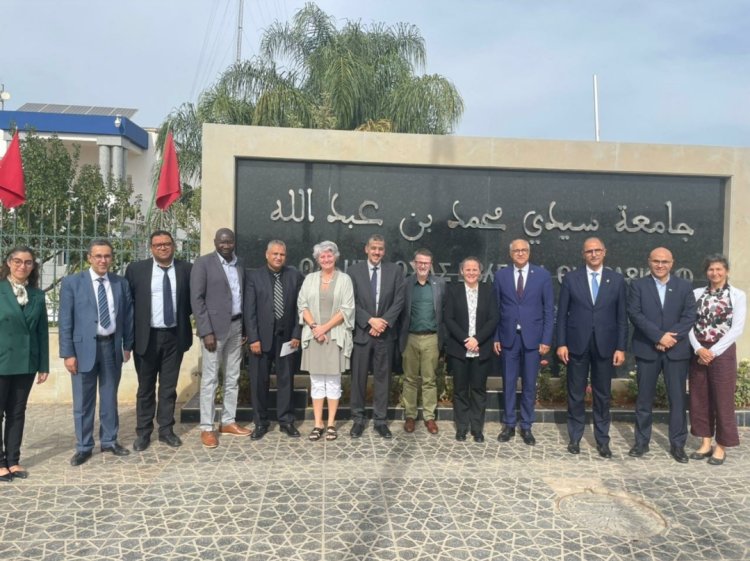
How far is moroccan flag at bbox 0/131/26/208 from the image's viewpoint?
561 centimetres

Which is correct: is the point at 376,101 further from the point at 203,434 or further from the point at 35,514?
the point at 35,514

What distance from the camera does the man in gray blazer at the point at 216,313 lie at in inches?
177

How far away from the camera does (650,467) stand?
421 cm

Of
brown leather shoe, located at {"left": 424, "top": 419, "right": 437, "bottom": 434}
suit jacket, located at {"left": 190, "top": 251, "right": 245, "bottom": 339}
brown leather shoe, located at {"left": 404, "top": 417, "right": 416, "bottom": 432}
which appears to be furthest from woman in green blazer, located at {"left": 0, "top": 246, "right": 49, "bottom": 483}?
brown leather shoe, located at {"left": 424, "top": 419, "right": 437, "bottom": 434}

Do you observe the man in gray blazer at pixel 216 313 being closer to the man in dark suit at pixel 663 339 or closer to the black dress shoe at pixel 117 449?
the black dress shoe at pixel 117 449

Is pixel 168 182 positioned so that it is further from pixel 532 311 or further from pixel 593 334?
pixel 593 334

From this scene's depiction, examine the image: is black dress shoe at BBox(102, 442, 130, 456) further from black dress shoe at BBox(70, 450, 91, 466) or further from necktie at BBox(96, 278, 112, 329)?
necktie at BBox(96, 278, 112, 329)

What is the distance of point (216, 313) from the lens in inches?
179

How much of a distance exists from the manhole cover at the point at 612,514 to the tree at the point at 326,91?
11660 mm

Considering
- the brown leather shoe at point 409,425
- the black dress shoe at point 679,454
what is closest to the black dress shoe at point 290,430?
the brown leather shoe at point 409,425

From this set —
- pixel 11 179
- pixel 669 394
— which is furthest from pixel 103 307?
pixel 669 394

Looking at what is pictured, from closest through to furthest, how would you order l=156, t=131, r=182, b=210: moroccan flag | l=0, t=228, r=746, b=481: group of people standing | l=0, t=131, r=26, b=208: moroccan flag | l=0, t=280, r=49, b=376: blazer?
l=0, t=280, r=49, b=376: blazer < l=0, t=228, r=746, b=481: group of people standing < l=0, t=131, r=26, b=208: moroccan flag < l=156, t=131, r=182, b=210: moroccan flag

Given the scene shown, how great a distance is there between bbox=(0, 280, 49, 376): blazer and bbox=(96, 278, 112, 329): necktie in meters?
0.36

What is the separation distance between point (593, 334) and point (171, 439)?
3.39 m
